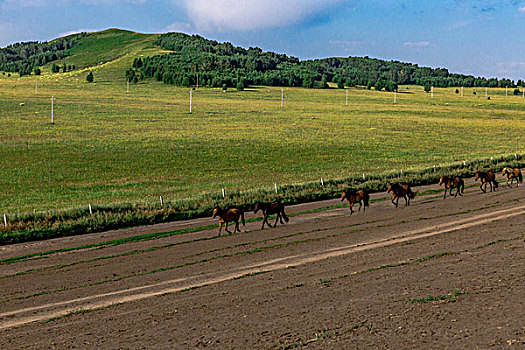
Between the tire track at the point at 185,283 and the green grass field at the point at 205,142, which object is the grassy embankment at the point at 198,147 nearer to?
the green grass field at the point at 205,142

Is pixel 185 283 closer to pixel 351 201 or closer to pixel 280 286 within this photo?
pixel 280 286

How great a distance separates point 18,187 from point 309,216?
28808 millimetres

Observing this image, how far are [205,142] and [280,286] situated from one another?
6015cm

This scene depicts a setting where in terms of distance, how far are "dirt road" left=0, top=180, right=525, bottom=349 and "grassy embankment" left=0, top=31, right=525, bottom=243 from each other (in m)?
7.54

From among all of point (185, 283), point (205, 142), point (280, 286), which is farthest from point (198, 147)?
point (280, 286)

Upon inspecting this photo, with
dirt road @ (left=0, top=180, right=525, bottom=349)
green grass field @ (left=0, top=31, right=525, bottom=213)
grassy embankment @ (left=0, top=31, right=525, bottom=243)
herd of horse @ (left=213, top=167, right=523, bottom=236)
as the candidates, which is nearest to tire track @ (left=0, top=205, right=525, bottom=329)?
dirt road @ (left=0, top=180, right=525, bottom=349)

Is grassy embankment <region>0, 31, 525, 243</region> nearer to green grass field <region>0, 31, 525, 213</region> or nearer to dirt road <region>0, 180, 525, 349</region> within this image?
green grass field <region>0, 31, 525, 213</region>

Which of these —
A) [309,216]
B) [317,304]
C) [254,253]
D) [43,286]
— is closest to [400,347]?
[317,304]

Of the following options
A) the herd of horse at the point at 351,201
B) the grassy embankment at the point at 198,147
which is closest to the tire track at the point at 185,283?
the herd of horse at the point at 351,201

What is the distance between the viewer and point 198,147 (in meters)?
71.4

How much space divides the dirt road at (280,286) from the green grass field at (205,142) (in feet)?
54.1

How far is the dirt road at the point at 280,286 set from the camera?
480 inches

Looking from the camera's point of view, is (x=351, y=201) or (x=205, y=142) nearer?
(x=351, y=201)

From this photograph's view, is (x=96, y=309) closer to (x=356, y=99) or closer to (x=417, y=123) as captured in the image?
(x=417, y=123)
